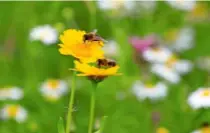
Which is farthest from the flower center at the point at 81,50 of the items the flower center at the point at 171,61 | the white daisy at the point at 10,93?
the flower center at the point at 171,61

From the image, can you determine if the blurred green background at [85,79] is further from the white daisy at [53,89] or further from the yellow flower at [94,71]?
the yellow flower at [94,71]

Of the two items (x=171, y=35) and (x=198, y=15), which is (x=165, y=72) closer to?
(x=171, y=35)

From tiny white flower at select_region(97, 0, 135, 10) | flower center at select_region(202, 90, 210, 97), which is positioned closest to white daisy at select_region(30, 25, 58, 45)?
tiny white flower at select_region(97, 0, 135, 10)

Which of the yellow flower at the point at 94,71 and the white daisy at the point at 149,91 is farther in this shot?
the white daisy at the point at 149,91

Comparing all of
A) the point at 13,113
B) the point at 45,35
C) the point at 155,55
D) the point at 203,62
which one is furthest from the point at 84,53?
the point at 203,62

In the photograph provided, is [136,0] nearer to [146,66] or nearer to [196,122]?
[146,66]

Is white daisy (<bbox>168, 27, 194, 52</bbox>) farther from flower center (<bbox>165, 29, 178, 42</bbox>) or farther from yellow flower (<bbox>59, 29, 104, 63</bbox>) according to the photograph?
yellow flower (<bbox>59, 29, 104, 63</bbox>)
